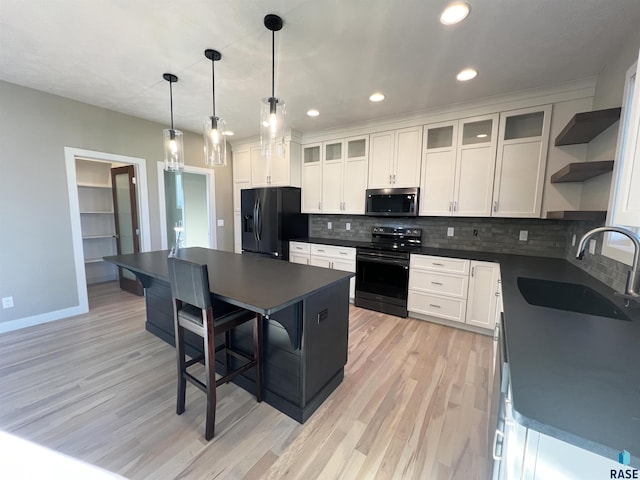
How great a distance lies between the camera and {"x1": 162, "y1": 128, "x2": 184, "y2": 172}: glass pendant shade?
97.8 inches

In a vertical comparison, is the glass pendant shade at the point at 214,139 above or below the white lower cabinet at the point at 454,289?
above

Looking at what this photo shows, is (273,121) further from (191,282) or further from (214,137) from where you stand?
(191,282)

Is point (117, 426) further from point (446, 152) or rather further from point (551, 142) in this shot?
point (551, 142)

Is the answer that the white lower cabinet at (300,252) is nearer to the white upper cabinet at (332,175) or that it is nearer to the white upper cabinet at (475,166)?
the white upper cabinet at (332,175)

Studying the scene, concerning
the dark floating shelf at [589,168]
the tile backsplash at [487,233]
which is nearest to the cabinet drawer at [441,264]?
the tile backsplash at [487,233]

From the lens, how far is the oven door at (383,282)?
10.7 feet

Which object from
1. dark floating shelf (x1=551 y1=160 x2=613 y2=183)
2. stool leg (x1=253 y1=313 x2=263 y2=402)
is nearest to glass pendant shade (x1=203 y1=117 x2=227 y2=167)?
stool leg (x1=253 y1=313 x2=263 y2=402)

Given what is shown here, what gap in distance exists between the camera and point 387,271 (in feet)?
11.0

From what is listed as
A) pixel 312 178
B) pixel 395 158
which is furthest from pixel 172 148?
pixel 395 158

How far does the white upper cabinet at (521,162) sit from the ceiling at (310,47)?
0.33 m

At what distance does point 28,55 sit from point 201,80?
136cm

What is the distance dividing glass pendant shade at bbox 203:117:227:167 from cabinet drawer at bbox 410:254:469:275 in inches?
96.2

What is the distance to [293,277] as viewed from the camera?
185 cm

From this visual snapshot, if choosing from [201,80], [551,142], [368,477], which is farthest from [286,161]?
[368,477]
